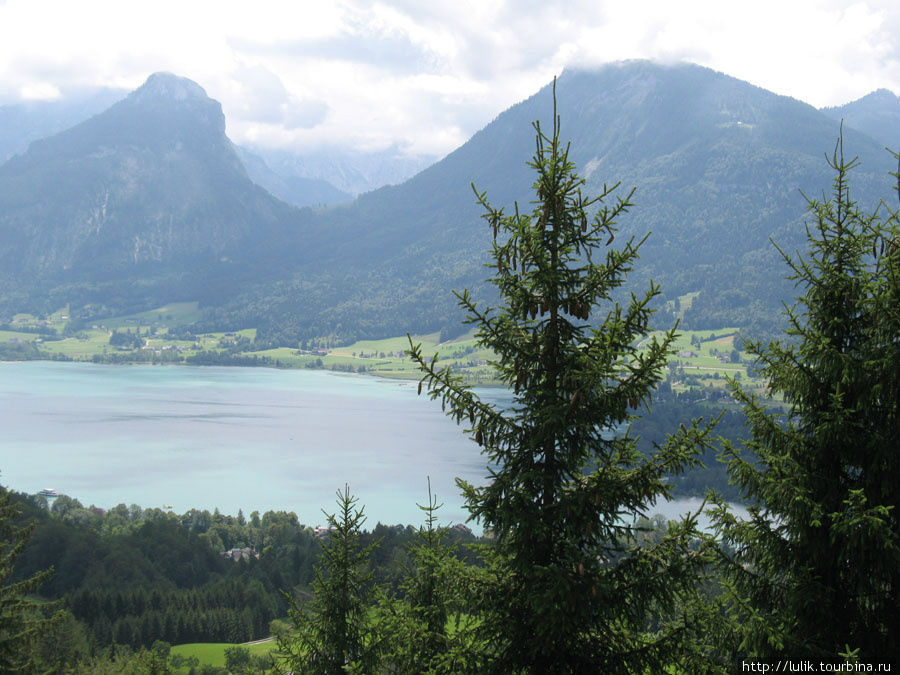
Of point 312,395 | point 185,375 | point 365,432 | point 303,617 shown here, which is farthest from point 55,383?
point 303,617

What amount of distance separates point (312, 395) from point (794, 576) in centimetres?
14791

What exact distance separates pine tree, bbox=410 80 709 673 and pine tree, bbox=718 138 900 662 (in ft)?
2.59

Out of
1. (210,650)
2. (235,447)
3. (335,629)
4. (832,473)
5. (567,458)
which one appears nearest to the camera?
(832,473)

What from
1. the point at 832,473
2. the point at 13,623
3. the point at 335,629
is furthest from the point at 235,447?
the point at 832,473

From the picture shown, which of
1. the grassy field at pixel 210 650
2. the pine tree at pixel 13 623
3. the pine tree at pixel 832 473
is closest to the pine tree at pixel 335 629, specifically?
the pine tree at pixel 832 473

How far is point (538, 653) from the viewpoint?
653 cm

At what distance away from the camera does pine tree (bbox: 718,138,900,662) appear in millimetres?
5949

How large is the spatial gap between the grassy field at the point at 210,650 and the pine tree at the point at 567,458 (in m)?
39.0

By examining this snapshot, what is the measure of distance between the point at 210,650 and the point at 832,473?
4461 cm

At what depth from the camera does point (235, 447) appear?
97812 millimetres

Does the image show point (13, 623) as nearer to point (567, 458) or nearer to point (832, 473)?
point (567, 458)

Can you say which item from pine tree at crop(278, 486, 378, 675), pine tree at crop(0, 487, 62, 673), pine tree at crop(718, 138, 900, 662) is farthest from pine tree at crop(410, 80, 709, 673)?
pine tree at crop(0, 487, 62, 673)

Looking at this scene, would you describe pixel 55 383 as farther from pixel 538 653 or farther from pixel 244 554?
pixel 538 653

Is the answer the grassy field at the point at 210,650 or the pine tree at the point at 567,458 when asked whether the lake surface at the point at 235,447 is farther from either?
the pine tree at the point at 567,458
